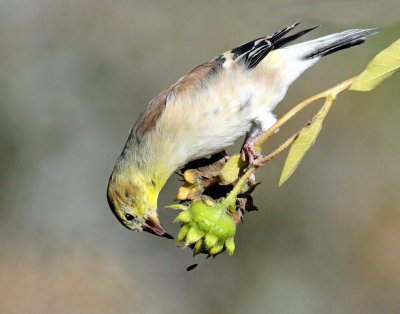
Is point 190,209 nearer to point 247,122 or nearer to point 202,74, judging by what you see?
point 247,122

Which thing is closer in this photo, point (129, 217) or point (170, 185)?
point (129, 217)

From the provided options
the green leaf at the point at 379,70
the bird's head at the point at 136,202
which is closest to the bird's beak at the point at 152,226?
the bird's head at the point at 136,202

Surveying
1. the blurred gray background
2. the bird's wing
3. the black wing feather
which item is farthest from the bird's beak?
the blurred gray background

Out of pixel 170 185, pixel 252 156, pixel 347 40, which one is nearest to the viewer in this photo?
pixel 252 156

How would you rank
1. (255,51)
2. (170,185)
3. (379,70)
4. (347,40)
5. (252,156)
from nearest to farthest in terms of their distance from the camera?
(379,70) < (252,156) < (347,40) < (255,51) < (170,185)

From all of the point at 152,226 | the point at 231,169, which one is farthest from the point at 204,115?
the point at 231,169

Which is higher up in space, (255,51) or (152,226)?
(255,51)

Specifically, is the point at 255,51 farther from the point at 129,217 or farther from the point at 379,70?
the point at 379,70

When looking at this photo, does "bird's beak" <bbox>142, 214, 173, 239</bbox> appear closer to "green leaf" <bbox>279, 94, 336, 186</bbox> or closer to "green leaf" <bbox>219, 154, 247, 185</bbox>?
"green leaf" <bbox>219, 154, 247, 185</bbox>
